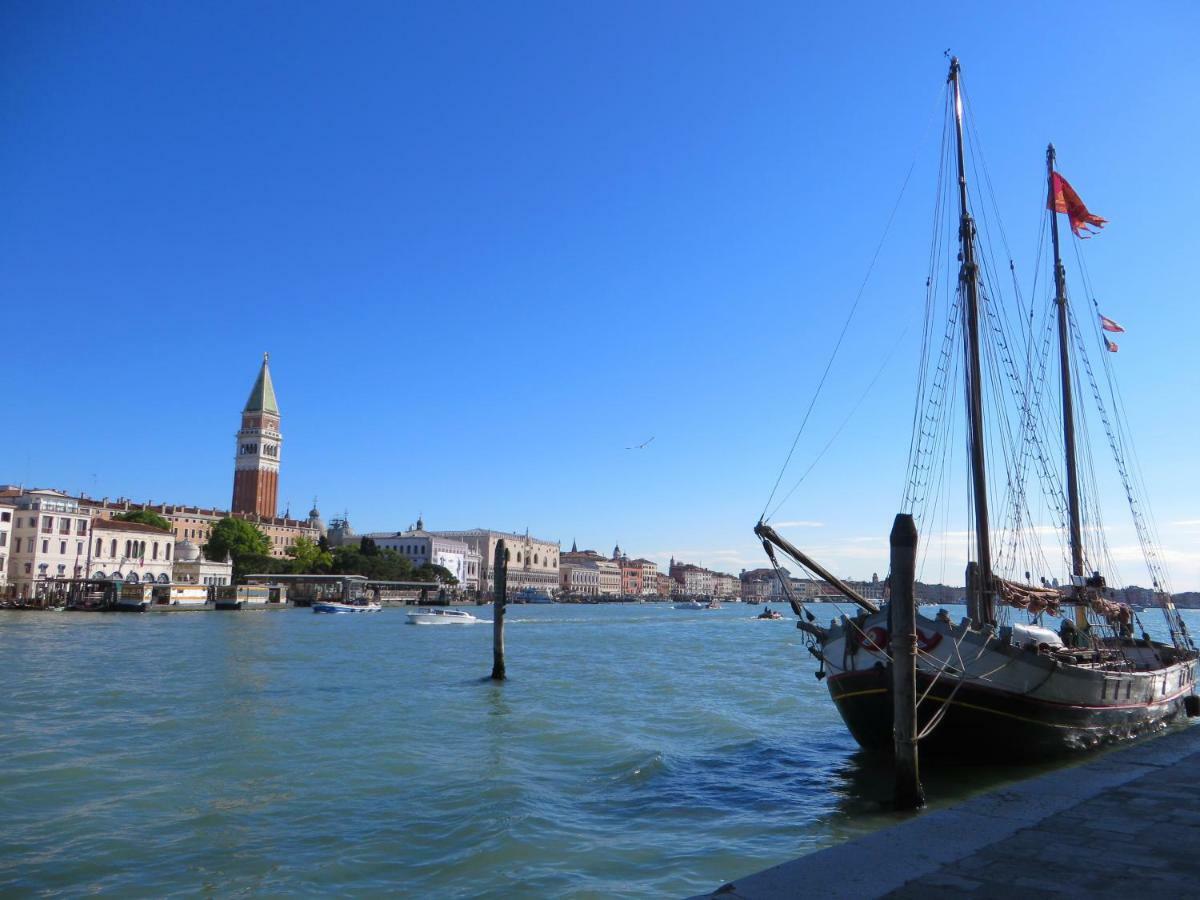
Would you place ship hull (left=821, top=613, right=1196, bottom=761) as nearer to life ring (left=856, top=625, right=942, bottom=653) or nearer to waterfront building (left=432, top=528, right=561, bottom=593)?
life ring (left=856, top=625, right=942, bottom=653)

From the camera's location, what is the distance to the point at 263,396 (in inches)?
6265

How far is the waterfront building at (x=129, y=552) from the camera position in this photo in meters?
84.9

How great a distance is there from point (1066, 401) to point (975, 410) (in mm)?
8530

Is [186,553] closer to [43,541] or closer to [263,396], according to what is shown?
[43,541]

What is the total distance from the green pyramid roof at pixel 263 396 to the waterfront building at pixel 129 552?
65.2 meters

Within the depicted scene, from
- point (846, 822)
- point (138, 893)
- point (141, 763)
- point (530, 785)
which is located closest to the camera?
point (138, 893)

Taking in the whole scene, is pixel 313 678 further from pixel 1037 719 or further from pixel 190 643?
pixel 1037 719

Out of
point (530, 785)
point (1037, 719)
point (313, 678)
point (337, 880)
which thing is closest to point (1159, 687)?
point (1037, 719)

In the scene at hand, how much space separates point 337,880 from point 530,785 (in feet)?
15.6

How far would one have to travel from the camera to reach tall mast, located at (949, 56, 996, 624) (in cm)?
1736

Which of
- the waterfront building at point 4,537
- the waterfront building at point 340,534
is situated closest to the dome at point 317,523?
the waterfront building at point 340,534

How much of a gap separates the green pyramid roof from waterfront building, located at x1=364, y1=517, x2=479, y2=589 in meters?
29.0

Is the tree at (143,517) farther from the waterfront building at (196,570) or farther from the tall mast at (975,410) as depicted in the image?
the tall mast at (975,410)

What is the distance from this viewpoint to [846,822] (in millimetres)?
11344
